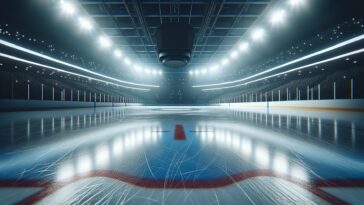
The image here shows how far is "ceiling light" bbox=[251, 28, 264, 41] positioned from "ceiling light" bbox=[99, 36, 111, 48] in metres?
12.6

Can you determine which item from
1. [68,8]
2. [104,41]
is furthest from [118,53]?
[68,8]

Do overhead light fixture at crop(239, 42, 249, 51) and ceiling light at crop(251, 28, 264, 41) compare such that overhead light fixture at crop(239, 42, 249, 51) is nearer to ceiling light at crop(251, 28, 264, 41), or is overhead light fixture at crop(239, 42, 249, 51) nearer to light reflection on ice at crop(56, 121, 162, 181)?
ceiling light at crop(251, 28, 264, 41)

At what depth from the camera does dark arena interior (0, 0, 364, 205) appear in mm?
1577

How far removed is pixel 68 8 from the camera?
10.4 m

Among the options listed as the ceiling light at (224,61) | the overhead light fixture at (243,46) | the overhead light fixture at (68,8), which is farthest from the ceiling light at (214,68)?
the overhead light fixture at (68,8)

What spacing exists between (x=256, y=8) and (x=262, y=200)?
510 inches

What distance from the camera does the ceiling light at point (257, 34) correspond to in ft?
46.3

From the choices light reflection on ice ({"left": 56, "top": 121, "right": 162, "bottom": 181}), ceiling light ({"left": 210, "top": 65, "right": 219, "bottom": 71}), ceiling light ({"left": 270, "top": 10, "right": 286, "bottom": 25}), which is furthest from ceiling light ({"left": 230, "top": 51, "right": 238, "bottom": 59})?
light reflection on ice ({"left": 56, "top": 121, "right": 162, "bottom": 181})

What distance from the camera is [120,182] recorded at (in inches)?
63.6

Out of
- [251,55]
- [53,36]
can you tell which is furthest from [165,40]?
[251,55]

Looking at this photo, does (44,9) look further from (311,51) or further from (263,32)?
(311,51)

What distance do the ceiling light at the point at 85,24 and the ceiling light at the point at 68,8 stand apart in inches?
39.6

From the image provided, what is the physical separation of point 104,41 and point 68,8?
226 inches

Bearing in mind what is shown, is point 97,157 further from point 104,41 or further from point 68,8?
point 104,41
